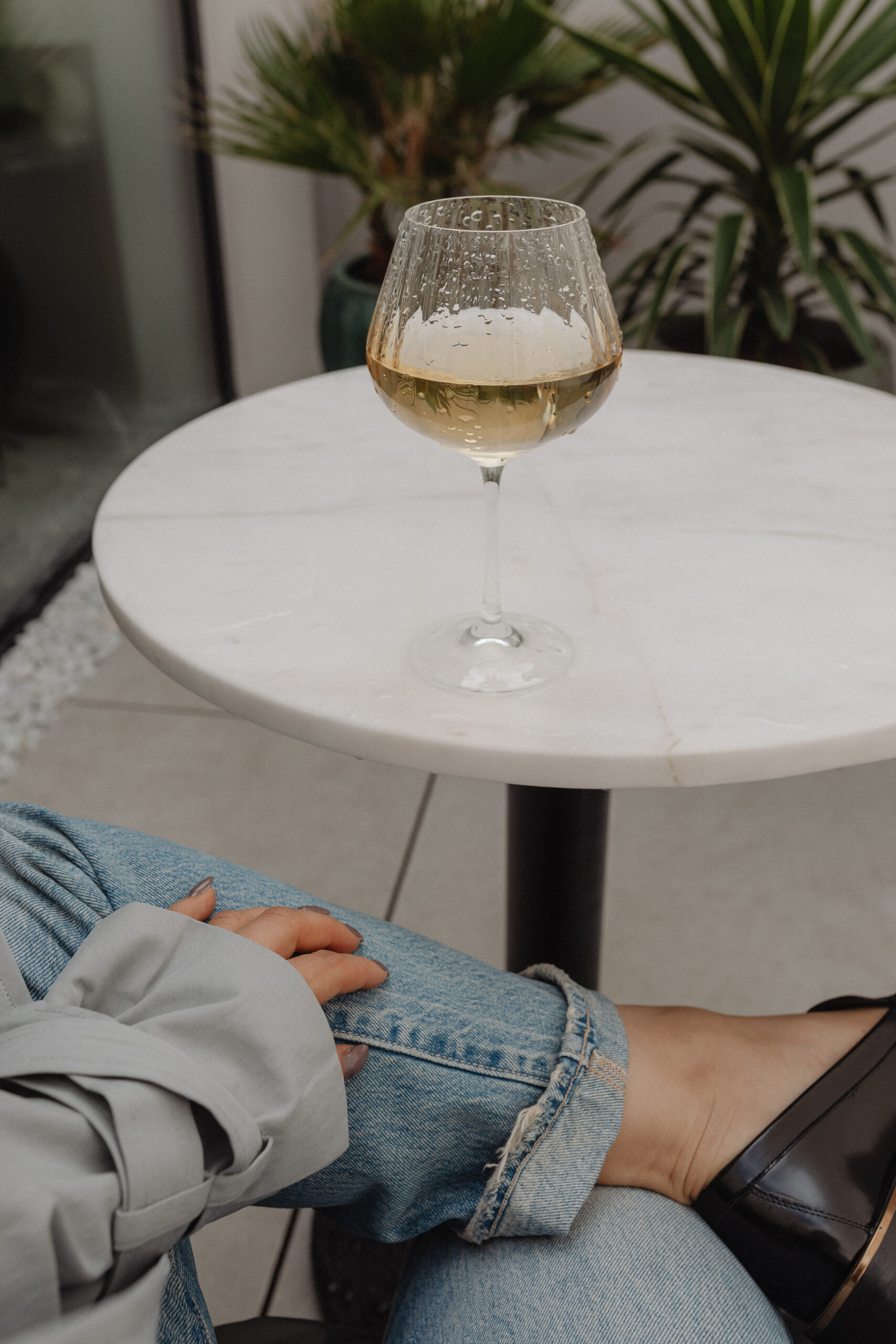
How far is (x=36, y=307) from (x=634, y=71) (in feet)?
3.93

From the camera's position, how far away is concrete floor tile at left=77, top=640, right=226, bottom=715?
1.84m

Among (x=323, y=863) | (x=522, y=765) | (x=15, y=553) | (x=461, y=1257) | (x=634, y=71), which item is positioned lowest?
(x=323, y=863)

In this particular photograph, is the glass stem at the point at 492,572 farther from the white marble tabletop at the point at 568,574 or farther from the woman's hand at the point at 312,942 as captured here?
the woman's hand at the point at 312,942

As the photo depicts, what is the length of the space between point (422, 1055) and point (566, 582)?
303 mm

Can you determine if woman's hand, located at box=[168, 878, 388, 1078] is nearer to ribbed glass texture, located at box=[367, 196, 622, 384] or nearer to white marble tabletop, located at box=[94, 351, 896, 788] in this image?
white marble tabletop, located at box=[94, 351, 896, 788]

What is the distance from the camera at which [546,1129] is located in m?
0.60

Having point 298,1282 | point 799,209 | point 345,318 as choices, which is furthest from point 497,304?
point 345,318

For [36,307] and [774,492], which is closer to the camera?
[774,492]

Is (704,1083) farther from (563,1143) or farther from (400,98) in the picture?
(400,98)

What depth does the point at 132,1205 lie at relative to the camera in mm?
440

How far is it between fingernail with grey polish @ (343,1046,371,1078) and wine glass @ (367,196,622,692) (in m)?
0.21

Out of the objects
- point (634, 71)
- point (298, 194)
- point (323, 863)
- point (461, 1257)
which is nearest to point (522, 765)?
point (461, 1257)

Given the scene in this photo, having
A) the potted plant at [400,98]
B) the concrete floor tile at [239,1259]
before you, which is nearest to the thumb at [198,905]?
the concrete floor tile at [239,1259]

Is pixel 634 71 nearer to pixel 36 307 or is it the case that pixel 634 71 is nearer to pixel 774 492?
pixel 36 307
